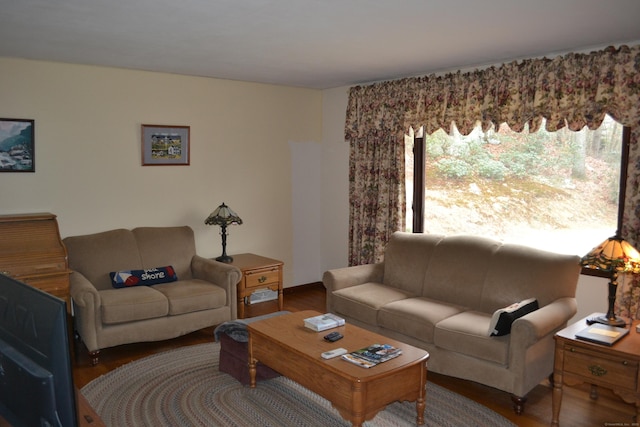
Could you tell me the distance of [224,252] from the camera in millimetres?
5262

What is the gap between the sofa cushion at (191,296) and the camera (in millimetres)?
4309

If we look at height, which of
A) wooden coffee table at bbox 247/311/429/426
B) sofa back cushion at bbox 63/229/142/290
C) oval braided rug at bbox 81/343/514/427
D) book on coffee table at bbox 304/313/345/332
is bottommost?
oval braided rug at bbox 81/343/514/427

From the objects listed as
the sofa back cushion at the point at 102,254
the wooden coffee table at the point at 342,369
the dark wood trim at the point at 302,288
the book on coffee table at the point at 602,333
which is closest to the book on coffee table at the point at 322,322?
the wooden coffee table at the point at 342,369

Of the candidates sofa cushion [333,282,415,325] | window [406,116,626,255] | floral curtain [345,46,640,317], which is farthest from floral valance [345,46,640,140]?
sofa cushion [333,282,415,325]

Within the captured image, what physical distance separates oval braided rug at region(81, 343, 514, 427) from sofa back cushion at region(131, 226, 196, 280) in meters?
1.15

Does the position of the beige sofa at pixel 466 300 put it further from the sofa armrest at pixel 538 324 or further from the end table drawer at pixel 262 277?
the end table drawer at pixel 262 277

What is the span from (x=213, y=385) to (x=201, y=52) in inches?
96.9

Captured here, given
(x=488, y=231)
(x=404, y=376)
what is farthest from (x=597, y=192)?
(x=404, y=376)

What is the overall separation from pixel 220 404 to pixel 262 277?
1781 mm

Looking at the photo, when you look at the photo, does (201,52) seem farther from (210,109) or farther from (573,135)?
(573,135)

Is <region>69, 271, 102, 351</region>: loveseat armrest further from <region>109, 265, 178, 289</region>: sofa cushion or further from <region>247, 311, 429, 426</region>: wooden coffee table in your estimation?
<region>247, 311, 429, 426</region>: wooden coffee table

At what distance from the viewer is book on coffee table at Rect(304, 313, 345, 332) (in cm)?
343

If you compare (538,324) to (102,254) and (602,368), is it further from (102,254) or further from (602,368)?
(102,254)

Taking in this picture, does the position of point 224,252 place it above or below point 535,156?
below
